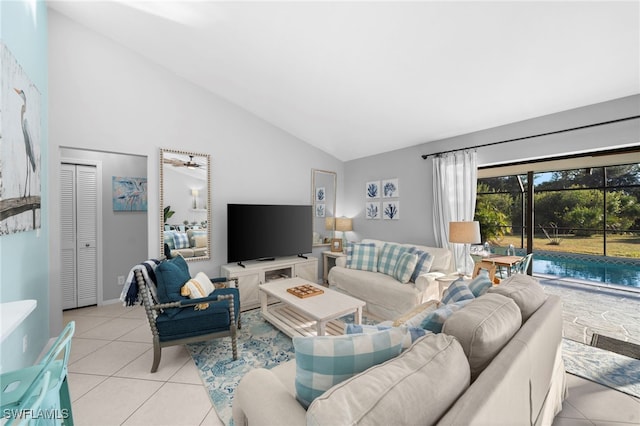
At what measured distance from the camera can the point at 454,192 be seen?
11.6 feet

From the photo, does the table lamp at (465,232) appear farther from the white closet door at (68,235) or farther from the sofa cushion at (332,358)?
the white closet door at (68,235)

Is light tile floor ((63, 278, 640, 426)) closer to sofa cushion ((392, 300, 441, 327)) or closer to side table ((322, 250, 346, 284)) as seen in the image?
sofa cushion ((392, 300, 441, 327))

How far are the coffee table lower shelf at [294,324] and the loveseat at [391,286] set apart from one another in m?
0.55

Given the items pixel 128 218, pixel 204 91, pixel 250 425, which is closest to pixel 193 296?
pixel 250 425

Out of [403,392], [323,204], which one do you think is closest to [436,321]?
[403,392]

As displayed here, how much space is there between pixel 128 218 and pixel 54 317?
1.49 metres

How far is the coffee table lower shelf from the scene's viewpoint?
264cm

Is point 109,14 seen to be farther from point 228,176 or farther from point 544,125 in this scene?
point 544,125

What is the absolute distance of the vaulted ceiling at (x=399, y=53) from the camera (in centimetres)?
192

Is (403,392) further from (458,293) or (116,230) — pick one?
(116,230)

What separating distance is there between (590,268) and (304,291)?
622cm

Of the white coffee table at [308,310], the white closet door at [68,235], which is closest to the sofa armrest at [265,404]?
the white coffee table at [308,310]

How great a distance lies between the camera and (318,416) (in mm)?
661

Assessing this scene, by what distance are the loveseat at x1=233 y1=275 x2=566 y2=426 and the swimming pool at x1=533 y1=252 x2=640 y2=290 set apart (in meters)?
4.78
